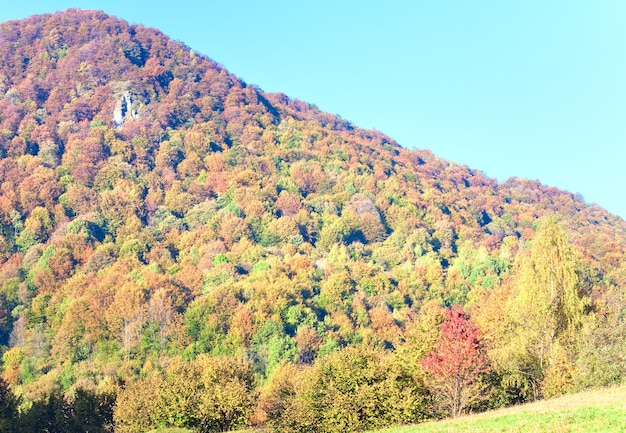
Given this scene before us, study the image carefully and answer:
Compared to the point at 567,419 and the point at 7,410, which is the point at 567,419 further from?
the point at 7,410

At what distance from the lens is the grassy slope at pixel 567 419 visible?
26719 mm

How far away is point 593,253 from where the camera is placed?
587 feet

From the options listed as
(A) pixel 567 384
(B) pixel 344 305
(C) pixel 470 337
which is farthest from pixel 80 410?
(B) pixel 344 305

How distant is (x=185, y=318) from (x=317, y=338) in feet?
84.8

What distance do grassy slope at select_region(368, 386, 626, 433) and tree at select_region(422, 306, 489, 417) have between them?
1109 cm

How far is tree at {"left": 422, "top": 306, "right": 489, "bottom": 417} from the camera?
50812 millimetres

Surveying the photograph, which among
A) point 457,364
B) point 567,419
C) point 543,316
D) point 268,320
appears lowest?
point 268,320

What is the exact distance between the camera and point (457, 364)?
166ft

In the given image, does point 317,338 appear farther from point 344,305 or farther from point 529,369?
point 529,369

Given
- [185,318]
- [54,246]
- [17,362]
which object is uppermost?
[54,246]

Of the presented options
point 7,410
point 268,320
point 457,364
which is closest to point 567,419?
point 457,364

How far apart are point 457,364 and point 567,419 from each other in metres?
21.2

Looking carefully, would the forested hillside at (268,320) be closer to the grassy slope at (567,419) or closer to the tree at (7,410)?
the tree at (7,410)

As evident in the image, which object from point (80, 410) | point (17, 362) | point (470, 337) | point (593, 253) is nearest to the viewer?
point (470, 337)
